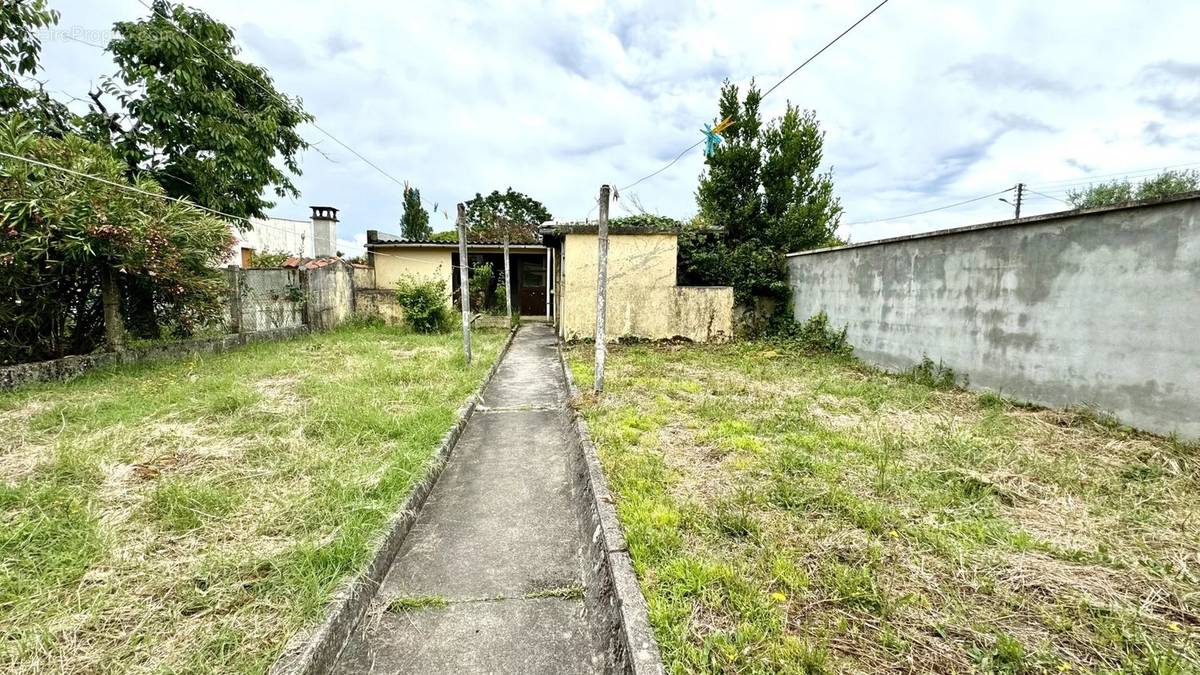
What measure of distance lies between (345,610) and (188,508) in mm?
1435

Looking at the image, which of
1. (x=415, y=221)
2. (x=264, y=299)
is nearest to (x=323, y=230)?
(x=264, y=299)

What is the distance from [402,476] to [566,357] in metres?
5.27

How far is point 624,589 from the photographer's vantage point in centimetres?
211

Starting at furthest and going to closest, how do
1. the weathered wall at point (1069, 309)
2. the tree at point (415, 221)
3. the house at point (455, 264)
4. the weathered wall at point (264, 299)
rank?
the tree at point (415, 221)
the house at point (455, 264)
the weathered wall at point (264, 299)
the weathered wall at point (1069, 309)

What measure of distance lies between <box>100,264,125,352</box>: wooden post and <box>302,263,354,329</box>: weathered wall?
4212mm

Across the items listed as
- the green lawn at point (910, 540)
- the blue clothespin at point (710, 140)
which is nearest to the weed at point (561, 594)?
the green lawn at point (910, 540)

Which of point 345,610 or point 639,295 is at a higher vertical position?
point 639,295

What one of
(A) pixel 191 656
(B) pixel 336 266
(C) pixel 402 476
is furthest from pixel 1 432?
(B) pixel 336 266

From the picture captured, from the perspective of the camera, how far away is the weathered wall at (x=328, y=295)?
1067 centimetres

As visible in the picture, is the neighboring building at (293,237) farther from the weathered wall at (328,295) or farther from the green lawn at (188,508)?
the green lawn at (188,508)

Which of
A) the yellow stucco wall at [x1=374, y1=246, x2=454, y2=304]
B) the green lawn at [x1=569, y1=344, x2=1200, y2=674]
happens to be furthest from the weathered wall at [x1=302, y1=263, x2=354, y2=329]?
the green lawn at [x1=569, y1=344, x2=1200, y2=674]

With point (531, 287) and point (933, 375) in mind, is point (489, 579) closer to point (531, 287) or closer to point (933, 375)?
point (933, 375)

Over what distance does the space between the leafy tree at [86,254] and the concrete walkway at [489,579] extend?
17.0 feet

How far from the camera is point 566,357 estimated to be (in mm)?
8367
